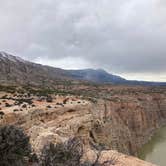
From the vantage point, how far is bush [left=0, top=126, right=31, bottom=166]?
14.3 m

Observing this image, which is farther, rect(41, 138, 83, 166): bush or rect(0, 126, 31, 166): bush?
rect(0, 126, 31, 166): bush

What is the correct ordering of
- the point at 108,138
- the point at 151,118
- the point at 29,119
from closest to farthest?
the point at 29,119, the point at 108,138, the point at 151,118

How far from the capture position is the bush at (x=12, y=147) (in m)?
14.3

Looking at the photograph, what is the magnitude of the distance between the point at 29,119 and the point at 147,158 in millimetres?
28377

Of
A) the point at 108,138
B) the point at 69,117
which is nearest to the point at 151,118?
the point at 108,138

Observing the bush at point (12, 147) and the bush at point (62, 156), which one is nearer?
the bush at point (62, 156)

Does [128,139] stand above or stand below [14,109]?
below

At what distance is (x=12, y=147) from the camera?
47.9 feet

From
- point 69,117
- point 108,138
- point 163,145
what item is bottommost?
point 163,145

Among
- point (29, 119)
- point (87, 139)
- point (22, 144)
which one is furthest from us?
point (87, 139)

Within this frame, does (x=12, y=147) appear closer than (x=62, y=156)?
No

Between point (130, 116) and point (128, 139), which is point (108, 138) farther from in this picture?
point (130, 116)

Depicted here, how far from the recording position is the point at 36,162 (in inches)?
634

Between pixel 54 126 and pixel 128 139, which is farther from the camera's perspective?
pixel 128 139
